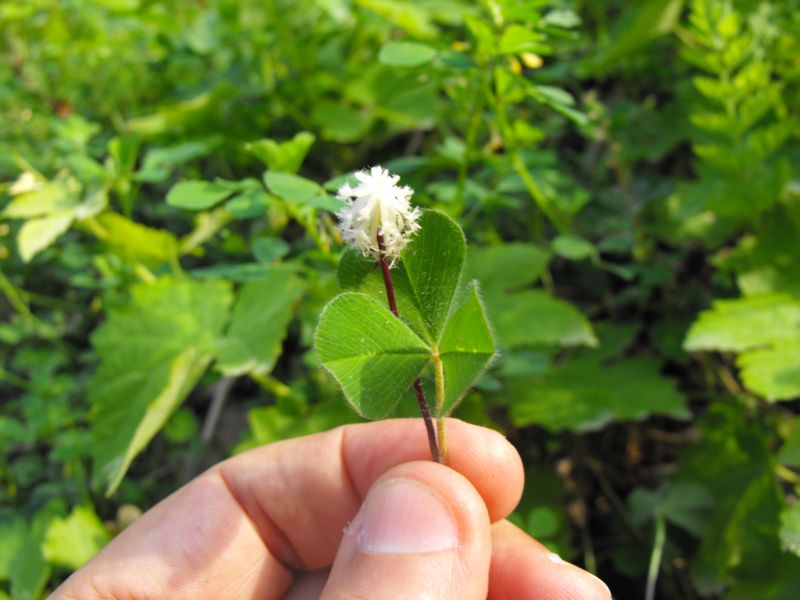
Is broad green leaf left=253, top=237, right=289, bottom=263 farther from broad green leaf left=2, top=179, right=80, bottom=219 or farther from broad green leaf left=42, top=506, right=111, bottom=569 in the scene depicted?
broad green leaf left=42, top=506, right=111, bottom=569

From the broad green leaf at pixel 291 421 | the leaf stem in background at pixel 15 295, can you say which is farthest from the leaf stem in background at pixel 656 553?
the leaf stem in background at pixel 15 295

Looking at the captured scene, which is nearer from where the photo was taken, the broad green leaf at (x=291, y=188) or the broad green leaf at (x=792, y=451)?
the broad green leaf at (x=291, y=188)

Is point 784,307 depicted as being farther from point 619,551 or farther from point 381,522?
point 381,522

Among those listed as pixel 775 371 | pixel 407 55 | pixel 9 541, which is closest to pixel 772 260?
pixel 775 371

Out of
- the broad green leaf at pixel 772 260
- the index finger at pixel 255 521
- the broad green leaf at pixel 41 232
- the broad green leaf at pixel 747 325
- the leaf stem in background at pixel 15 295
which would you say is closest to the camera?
the index finger at pixel 255 521

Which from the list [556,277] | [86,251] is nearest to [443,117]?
[556,277]

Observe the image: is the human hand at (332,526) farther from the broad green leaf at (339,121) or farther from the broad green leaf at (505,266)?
the broad green leaf at (339,121)

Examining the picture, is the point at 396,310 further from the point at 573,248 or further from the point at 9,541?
the point at 9,541

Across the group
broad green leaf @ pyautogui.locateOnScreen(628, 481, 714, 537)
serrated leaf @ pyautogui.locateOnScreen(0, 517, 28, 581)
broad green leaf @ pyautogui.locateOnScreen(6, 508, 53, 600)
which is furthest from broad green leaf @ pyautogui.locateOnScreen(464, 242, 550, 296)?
serrated leaf @ pyautogui.locateOnScreen(0, 517, 28, 581)
